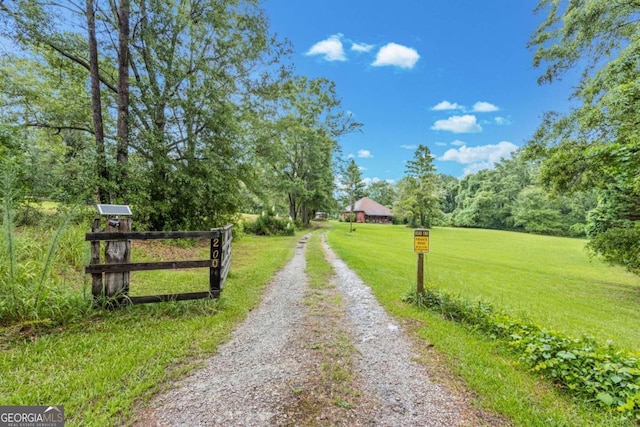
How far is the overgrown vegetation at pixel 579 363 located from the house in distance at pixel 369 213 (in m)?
46.7

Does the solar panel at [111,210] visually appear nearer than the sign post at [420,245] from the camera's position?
Yes

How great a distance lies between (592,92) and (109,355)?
1239 centimetres

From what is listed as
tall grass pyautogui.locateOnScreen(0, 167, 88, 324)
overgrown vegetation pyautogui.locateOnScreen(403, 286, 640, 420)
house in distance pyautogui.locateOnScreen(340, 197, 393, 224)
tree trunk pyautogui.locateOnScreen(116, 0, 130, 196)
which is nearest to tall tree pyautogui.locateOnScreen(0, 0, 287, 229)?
tree trunk pyautogui.locateOnScreen(116, 0, 130, 196)

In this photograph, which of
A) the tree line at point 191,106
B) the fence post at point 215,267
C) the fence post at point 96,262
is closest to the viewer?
the fence post at point 96,262

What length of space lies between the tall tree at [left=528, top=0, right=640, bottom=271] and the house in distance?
41.0 m

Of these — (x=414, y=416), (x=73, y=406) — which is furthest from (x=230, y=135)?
(x=414, y=416)

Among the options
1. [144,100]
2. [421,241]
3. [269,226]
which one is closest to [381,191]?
[269,226]

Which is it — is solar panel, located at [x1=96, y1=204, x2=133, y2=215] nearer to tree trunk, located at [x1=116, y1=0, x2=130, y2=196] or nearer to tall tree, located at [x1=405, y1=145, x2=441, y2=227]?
tree trunk, located at [x1=116, y1=0, x2=130, y2=196]

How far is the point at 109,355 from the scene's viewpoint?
2857mm

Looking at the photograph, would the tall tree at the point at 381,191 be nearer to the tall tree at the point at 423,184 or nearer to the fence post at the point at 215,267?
the tall tree at the point at 423,184

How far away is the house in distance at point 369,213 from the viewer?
50.9 meters

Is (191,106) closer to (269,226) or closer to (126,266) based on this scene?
(126,266)

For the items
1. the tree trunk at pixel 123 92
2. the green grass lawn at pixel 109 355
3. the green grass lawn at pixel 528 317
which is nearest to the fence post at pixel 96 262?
the green grass lawn at pixel 109 355

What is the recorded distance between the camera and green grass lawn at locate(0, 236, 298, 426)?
7.11 ft
